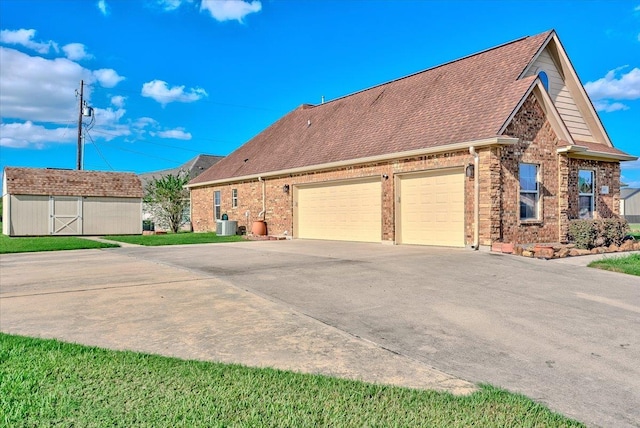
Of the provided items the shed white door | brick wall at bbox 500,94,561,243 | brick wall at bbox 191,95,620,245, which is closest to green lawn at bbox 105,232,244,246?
brick wall at bbox 191,95,620,245

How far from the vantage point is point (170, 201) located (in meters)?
29.0

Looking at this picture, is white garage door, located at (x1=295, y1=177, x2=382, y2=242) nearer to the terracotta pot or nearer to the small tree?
the terracotta pot

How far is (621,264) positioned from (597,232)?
355 cm

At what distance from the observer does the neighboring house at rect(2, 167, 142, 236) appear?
24.1 m

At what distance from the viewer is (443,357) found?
13.4 ft

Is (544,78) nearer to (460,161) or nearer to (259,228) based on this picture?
(460,161)

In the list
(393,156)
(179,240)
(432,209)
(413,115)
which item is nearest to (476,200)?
(432,209)

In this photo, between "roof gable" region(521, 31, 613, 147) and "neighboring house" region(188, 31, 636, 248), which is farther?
"roof gable" region(521, 31, 613, 147)

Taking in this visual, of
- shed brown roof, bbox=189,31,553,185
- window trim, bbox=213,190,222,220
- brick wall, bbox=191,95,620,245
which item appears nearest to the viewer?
brick wall, bbox=191,95,620,245

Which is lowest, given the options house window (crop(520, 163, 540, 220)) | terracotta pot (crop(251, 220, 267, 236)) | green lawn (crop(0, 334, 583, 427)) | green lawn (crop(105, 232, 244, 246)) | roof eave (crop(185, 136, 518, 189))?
green lawn (crop(0, 334, 583, 427))

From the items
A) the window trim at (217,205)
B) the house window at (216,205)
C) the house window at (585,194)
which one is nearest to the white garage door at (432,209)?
the house window at (585,194)

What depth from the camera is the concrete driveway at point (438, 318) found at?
367 cm

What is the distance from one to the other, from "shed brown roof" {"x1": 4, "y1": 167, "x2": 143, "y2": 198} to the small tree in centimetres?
151

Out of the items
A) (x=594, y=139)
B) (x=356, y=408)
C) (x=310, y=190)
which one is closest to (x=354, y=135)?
(x=310, y=190)
